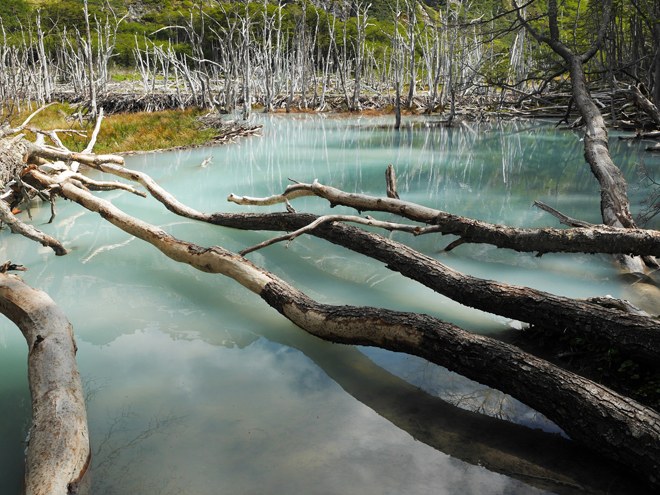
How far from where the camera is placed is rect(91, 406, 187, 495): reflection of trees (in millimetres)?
2402

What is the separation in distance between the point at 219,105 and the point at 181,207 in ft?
88.1

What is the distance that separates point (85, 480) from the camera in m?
2.29

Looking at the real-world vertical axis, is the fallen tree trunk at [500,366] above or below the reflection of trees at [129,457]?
above

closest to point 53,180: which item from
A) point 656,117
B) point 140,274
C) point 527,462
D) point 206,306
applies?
point 140,274

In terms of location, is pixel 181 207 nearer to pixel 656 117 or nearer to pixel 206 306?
pixel 206 306

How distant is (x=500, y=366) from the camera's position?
2.72m

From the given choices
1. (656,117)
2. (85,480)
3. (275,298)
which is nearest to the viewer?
(85,480)

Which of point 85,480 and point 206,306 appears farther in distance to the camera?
point 206,306

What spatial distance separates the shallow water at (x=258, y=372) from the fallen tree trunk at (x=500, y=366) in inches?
9.6

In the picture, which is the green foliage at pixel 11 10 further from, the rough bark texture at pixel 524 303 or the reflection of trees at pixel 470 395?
the reflection of trees at pixel 470 395

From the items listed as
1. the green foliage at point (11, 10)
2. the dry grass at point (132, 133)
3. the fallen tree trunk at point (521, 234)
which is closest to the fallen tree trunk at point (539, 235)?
the fallen tree trunk at point (521, 234)

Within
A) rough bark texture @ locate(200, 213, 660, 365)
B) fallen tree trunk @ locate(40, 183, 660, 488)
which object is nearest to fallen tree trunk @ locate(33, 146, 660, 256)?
rough bark texture @ locate(200, 213, 660, 365)

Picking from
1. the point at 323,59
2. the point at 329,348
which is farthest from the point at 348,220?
the point at 323,59

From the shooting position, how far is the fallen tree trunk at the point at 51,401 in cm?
205
